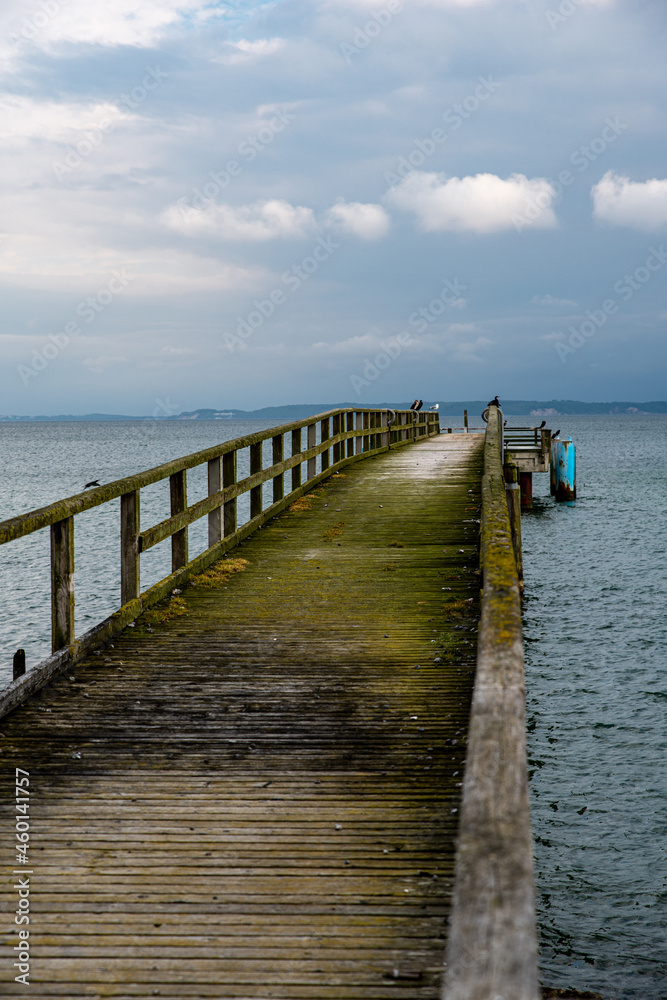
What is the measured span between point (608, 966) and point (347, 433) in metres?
13.5

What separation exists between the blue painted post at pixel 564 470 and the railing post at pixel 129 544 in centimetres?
3882

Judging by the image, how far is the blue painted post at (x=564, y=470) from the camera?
4369 cm

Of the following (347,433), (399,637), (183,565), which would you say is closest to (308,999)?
(399,637)

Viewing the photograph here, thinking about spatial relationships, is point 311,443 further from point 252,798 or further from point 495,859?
point 495,859

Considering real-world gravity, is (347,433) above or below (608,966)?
above

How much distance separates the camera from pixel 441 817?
140 inches

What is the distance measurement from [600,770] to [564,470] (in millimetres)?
34860

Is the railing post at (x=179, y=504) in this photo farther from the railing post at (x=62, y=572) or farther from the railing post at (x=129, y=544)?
the railing post at (x=62, y=572)

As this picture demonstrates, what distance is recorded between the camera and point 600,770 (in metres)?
10.4

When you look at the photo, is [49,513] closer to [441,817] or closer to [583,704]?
[441,817]

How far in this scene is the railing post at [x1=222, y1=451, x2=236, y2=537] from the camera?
9055mm

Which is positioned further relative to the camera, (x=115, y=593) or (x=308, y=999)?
(x=115, y=593)

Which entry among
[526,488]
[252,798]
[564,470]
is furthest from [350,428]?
[564,470]

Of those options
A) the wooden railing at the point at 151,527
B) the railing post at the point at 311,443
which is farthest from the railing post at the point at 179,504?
the railing post at the point at 311,443
